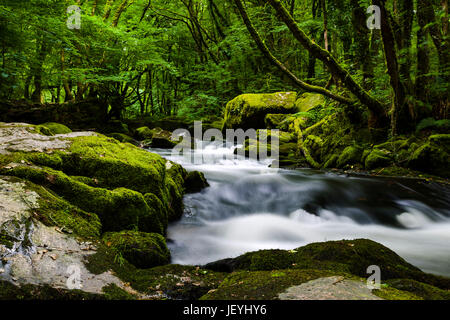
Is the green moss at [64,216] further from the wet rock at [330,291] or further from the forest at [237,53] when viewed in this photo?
the forest at [237,53]

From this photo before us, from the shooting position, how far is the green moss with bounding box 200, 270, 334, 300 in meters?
1.74

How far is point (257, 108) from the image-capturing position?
1190cm

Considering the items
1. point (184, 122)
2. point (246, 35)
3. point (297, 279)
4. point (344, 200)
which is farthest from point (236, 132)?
point (297, 279)


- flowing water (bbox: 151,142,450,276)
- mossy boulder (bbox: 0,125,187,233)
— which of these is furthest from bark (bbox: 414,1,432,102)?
mossy boulder (bbox: 0,125,187,233)

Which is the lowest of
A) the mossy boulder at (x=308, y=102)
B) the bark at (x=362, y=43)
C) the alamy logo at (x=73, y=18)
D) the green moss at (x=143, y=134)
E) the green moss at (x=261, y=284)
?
the green moss at (x=261, y=284)

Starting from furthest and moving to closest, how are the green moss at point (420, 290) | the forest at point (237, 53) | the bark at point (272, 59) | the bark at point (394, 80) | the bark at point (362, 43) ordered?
the bark at point (362, 43)
the forest at point (237, 53)
the bark at point (394, 80)
the bark at point (272, 59)
the green moss at point (420, 290)

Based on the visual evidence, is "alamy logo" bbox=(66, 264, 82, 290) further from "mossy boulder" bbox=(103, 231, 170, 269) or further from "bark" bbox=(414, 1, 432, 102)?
"bark" bbox=(414, 1, 432, 102)

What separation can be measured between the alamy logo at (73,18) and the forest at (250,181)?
0.08 meters

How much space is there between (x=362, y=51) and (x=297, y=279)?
7.83 m

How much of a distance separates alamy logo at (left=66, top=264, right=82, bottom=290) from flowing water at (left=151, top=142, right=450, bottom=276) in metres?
1.48

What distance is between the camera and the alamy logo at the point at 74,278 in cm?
180

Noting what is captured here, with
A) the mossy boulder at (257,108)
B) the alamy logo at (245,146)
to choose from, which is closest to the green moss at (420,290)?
the alamy logo at (245,146)

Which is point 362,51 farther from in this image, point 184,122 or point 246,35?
point 184,122

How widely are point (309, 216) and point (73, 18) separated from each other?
32.4ft
